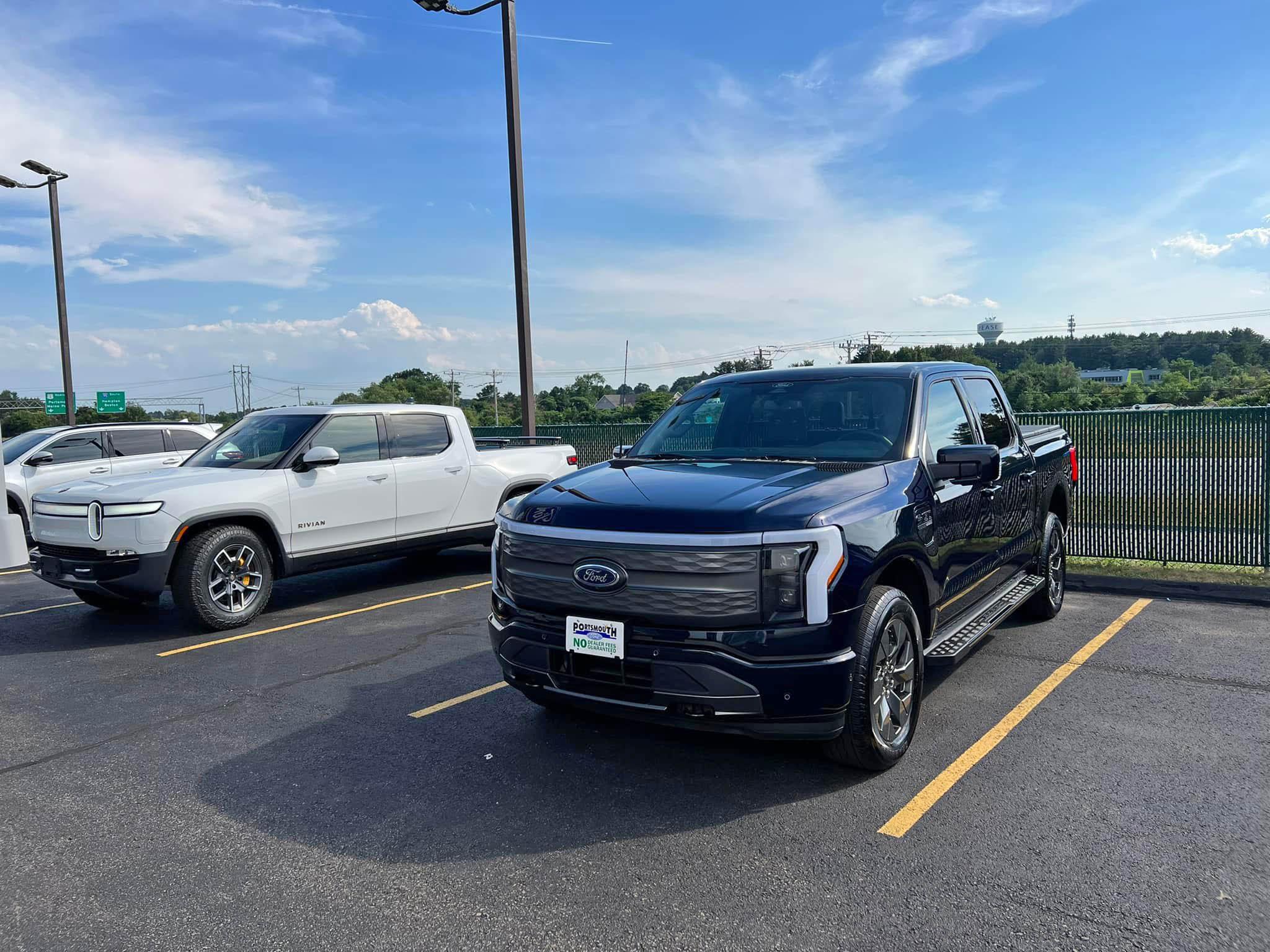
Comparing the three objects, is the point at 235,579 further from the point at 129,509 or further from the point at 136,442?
the point at 136,442

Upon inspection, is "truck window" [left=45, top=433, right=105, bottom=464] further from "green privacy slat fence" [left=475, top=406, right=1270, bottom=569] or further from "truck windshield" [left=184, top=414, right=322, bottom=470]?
"green privacy slat fence" [left=475, top=406, right=1270, bottom=569]

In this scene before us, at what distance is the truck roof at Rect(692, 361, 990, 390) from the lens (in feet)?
17.1

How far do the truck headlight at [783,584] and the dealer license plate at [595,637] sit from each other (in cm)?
63

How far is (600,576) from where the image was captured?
12.7 ft

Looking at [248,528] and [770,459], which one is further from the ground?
[770,459]

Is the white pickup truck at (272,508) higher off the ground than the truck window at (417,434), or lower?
lower

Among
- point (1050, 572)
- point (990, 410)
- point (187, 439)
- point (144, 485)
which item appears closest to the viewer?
point (990, 410)

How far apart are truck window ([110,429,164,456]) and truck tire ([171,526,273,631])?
6.91m

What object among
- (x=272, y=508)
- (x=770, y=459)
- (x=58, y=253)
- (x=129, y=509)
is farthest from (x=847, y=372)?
(x=58, y=253)

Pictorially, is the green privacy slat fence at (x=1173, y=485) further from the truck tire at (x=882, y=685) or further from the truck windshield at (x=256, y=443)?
the truck windshield at (x=256, y=443)

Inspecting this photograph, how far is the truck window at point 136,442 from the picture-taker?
13281 millimetres

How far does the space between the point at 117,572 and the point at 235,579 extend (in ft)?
2.90

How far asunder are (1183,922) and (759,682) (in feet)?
5.22

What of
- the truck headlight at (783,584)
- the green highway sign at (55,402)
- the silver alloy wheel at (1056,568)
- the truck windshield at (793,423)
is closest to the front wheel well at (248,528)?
the truck windshield at (793,423)
